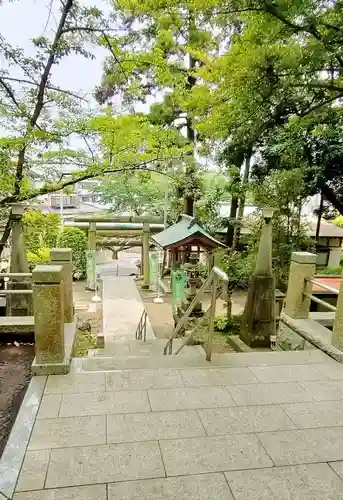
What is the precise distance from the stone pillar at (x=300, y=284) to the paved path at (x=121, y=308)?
16.0 ft

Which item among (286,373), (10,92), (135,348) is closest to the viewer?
(286,373)

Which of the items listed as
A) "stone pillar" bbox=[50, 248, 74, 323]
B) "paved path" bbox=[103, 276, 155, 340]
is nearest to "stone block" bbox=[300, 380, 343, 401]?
Answer: "stone pillar" bbox=[50, 248, 74, 323]

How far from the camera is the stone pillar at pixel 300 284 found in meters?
5.18

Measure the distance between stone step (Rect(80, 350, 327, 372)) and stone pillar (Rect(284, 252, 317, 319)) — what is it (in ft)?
2.68

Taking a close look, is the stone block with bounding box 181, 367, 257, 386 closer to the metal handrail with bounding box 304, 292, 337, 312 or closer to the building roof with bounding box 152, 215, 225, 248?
the metal handrail with bounding box 304, 292, 337, 312

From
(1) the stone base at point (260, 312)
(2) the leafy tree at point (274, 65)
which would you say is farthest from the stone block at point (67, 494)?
(1) the stone base at point (260, 312)

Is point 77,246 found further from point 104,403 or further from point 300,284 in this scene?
point 104,403

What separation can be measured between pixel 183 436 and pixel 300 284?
3.12 meters

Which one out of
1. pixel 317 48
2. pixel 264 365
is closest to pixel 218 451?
pixel 264 365

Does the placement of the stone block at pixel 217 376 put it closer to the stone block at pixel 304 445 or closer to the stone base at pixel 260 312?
the stone block at pixel 304 445

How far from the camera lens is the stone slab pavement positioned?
2.31 metres

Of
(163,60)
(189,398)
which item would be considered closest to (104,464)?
(189,398)

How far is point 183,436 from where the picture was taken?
2.81 meters

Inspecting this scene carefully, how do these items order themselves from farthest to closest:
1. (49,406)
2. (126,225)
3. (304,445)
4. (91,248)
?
(126,225) → (91,248) → (49,406) → (304,445)
